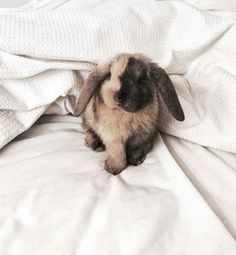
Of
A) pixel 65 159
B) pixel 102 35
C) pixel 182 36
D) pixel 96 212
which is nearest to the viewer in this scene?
pixel 96 212

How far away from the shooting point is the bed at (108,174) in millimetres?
704

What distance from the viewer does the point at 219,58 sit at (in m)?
Answer: 1.08

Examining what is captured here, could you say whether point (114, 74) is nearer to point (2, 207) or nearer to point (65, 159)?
point (65, 159)

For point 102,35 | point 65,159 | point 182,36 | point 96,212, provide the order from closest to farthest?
1. point 96,212
2. point 65,159
3. point 102,35
4. point 182,36

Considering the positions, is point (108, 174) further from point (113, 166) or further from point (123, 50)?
point (123, 50)

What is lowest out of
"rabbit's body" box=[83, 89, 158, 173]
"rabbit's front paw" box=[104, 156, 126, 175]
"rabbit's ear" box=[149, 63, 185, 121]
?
"rabbit's front paw" box=[104, 156, 126, 175]

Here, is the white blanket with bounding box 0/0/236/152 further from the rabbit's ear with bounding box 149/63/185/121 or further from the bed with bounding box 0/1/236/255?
the rabbit's ear with bounding box 149/63/185/121

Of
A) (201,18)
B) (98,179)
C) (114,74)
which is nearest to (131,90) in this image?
(114,74)

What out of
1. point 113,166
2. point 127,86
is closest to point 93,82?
point 127,86

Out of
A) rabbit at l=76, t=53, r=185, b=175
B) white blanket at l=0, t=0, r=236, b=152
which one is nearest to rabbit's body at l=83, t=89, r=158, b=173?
rabbit at l=76, t=53, r=185, b=175

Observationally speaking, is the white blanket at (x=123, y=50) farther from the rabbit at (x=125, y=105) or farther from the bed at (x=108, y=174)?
the rabbit at (x=125, y=105)

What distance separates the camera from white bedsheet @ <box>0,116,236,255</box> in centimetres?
69

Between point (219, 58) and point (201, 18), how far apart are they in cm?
14

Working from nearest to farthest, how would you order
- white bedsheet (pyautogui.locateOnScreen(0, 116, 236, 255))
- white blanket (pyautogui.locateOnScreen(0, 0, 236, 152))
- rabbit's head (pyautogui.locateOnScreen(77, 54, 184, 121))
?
white bedsheet (pyautogui.locateOnScreen(0, 116, 236, 255)), rabbit's head (pyautogui.locateOnScreen(77, 54, 184, 121)), white blanket (pyautogui.locateOnScreen(0, 0, 236, 152))
